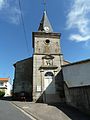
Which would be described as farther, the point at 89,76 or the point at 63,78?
the point at 63,78

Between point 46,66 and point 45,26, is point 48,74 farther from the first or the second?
point 45,26

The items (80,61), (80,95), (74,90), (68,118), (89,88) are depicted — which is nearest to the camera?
(68,118)

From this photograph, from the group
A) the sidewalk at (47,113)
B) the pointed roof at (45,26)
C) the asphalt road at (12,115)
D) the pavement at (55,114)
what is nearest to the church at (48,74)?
the pointed roof at (45,26)

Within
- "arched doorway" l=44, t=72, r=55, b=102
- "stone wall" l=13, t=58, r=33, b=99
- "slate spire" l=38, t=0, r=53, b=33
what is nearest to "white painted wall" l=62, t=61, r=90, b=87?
"arched doorway" l=44, t=72, r=55, b=102

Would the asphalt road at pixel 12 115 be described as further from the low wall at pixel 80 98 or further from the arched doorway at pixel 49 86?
the arched doorway at pixel 49 86

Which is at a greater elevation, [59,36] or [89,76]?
[59,36]

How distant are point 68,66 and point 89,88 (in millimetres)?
A: 7172

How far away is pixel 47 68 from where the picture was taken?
23953 millimetres

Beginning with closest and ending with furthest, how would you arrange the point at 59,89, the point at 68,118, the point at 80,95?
the point at 68,118 → the point at 80,95 → the point at 59,89

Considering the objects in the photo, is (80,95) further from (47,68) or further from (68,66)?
(47,68)

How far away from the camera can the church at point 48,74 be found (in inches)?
755

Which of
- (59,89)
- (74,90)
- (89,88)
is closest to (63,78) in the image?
(59,89)

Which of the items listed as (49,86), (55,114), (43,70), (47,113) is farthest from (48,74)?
(55,114)

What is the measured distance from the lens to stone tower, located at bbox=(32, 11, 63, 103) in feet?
74.8
